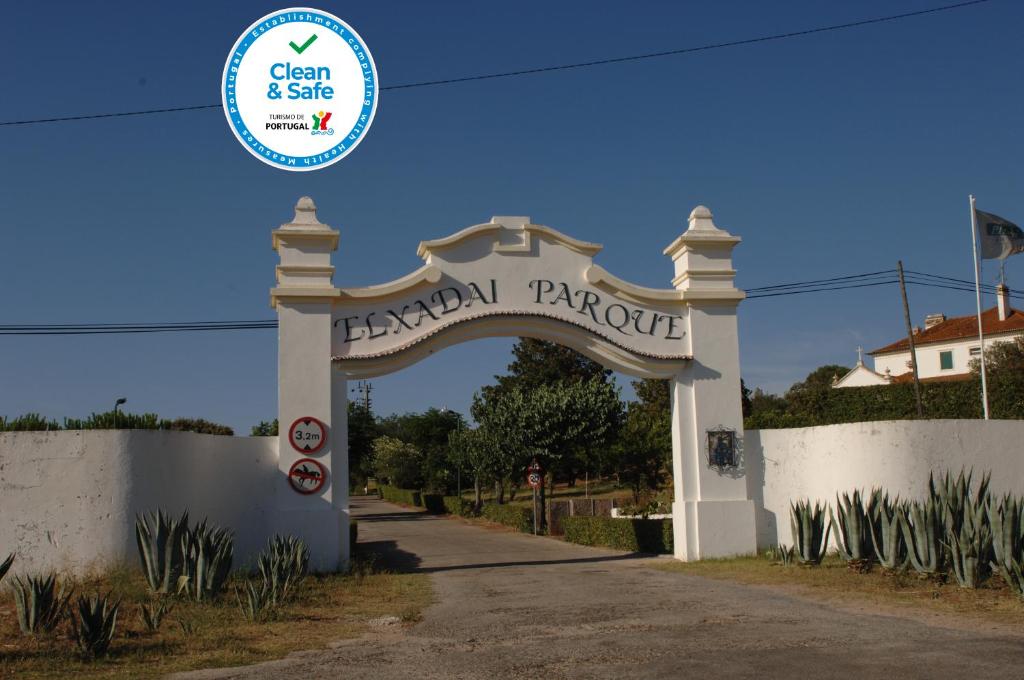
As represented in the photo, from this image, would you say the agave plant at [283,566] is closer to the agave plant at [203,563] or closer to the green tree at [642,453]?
the agave plant at [203,563]

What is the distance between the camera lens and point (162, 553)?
12273 millimetres

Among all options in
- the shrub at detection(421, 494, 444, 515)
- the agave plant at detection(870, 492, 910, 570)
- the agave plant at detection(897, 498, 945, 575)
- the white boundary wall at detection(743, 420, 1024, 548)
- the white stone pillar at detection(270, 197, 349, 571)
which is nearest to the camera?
the agave plant at detection(897, 498, 945, 575)

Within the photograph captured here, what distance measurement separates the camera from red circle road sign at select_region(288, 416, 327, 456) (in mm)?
16109

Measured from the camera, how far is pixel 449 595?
533 inches

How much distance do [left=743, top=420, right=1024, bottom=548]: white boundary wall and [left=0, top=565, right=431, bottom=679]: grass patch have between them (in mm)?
6984

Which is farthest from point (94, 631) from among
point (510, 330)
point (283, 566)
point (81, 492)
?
point (510, 330)

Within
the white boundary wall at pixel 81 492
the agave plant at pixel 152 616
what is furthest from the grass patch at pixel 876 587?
the white boundary wall at pixel 81 492

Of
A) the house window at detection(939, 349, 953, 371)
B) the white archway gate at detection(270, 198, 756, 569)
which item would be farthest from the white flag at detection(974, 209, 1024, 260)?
the house window at detection(939, 349, 953, 371)

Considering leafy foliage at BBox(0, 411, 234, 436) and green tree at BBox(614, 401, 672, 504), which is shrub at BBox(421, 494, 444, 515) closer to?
green tree at BBox(614, 401, 672, 504)

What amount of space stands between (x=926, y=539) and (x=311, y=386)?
9.84 metres

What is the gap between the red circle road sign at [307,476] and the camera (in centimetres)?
1603

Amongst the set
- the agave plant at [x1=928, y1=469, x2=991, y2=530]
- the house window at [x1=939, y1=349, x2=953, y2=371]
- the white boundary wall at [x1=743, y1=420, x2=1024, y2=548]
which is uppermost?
the house window at [x1=939, y1=349, x2=953, y2=371]

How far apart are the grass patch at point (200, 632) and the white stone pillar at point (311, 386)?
1.76 m

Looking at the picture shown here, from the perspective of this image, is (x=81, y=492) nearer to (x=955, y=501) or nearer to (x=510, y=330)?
(x=510, y=330)
